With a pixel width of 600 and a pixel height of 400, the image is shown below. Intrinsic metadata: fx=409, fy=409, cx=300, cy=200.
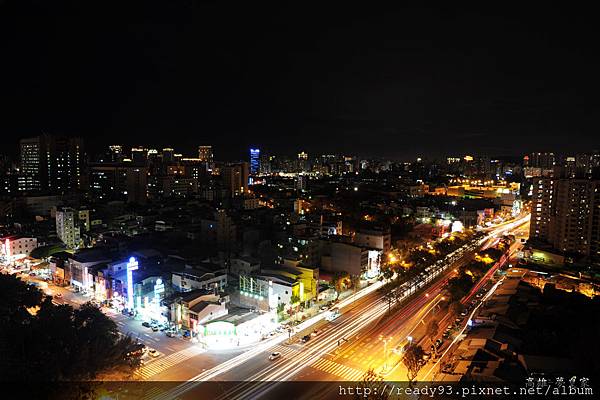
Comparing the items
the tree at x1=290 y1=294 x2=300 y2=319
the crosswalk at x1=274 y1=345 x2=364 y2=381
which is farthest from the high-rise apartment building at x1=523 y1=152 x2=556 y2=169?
the crosswalk at x1=274 y1=345 x2=364 y2=381

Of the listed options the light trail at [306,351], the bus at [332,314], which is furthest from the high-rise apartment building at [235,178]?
the bus at [332,314]

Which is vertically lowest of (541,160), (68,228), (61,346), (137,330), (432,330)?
(137,330)

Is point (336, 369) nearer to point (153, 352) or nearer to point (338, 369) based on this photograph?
point (338, 369)

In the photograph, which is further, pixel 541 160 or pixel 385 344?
pixel 541 160

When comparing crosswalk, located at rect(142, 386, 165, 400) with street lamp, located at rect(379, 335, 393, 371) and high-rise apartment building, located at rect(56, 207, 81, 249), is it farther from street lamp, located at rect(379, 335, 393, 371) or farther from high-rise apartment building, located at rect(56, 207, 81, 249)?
high-rise apartment building, located at rect(56, 207, 81, 249)

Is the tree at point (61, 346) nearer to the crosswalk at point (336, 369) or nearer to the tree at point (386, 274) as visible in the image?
the crosswalk at point (336, 369)

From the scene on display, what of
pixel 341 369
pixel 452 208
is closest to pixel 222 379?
pixel 341 369

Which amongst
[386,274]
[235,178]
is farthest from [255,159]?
[386,274]

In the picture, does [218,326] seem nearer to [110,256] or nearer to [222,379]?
[222,379]
